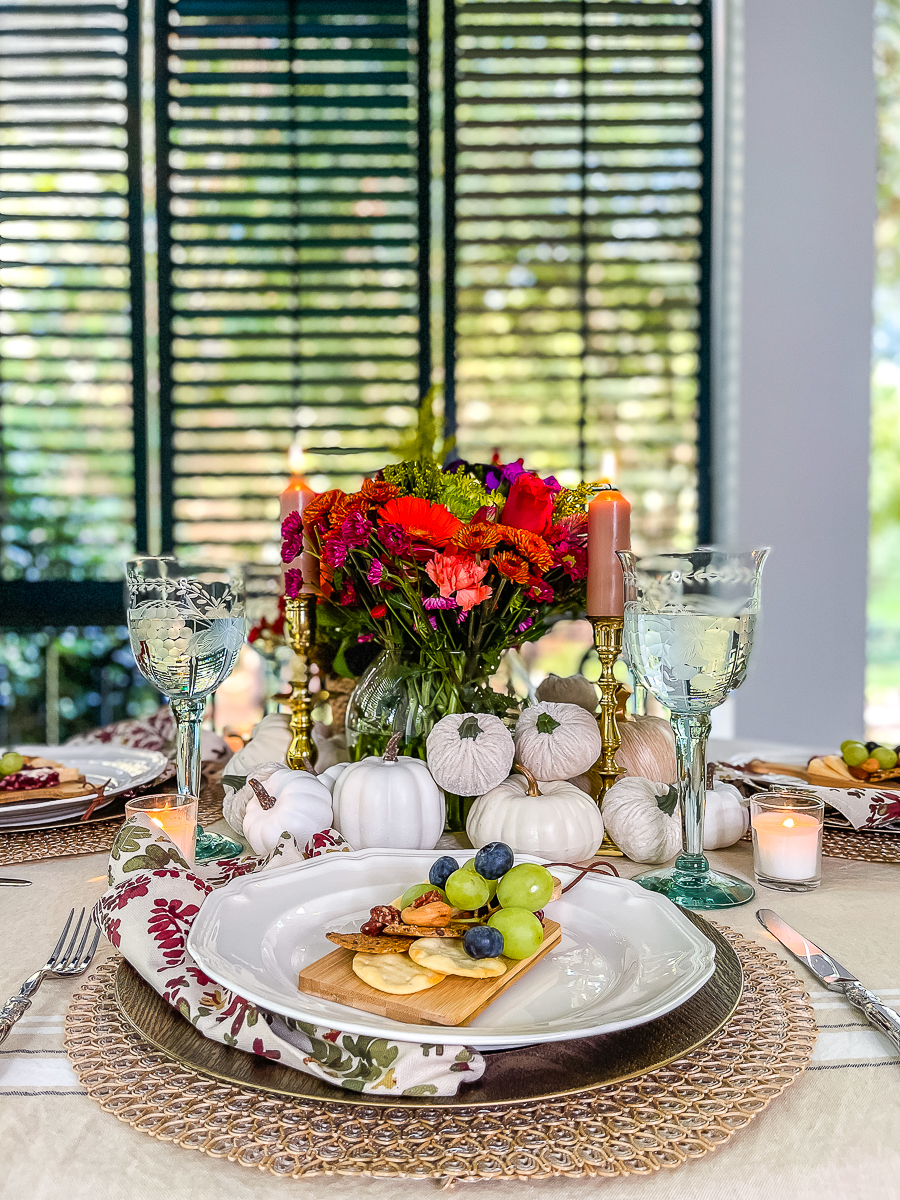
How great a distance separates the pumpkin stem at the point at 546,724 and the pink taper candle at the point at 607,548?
0.12 m

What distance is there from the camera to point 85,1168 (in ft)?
1.36

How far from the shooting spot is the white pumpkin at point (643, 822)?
83 centimetres

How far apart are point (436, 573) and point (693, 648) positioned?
21cm

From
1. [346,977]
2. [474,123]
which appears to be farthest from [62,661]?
[346,977]

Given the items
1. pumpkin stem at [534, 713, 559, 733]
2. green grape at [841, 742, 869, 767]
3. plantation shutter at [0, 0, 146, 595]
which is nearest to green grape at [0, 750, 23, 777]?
pumpkin stem at [534, 713, 559, 733]

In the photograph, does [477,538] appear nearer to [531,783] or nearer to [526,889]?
[531,783]

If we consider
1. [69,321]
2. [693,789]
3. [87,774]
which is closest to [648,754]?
[693,789]

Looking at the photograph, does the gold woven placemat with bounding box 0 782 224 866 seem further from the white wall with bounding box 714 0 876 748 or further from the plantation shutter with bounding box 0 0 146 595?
the white wall with bounding box 714 0 876 748

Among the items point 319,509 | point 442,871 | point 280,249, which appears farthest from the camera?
point 280,249

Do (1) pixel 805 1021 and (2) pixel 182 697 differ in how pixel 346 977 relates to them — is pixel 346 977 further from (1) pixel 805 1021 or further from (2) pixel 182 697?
(2) pixel 182 697

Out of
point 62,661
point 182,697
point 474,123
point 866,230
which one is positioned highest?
point 474,123

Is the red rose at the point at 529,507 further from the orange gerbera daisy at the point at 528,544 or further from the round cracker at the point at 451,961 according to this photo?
the round cracker at the point at 451,961

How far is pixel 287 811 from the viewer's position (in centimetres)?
81

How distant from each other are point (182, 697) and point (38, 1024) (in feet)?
1.29
